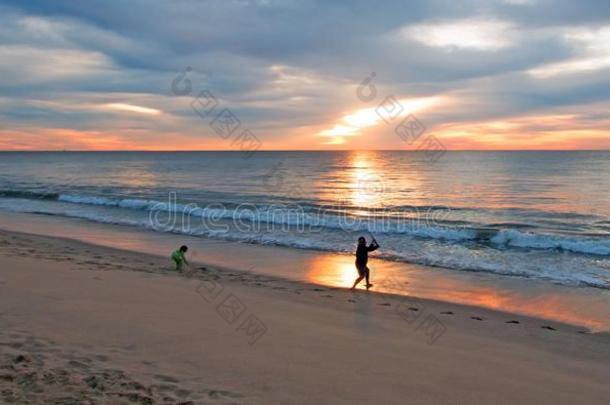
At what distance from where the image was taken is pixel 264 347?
21.8 feet

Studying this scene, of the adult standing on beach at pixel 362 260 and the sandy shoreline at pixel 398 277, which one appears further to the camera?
the adult standing on beach at pixel 362 260

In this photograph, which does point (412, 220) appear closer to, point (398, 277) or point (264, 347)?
point (398, 277)

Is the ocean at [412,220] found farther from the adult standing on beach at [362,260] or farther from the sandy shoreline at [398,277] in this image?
the adult standing on beach at [362,260]

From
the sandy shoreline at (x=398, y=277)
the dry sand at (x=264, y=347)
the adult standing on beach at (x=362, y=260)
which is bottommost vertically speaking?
the dry sand at (x=264, y=347)

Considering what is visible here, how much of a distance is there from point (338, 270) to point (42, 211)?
20.7 metres

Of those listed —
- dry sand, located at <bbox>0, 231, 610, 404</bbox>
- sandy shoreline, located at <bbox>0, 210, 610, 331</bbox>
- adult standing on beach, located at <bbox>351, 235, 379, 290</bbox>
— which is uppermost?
adult standing on beach, located at <bbox>351, 235, 379, 290</bbox>

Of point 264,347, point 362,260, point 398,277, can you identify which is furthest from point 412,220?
point 264,347

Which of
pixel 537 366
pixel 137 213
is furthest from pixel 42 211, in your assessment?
pixel 537 366

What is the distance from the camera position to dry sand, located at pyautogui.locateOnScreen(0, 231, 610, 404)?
523 cm

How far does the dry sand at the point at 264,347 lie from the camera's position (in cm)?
523

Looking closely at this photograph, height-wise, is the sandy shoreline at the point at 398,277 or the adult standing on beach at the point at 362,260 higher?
the adult standing on beach at the point at 362,260

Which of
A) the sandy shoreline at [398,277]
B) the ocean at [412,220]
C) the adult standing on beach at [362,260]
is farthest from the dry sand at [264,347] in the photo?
the ocean at [412,220]

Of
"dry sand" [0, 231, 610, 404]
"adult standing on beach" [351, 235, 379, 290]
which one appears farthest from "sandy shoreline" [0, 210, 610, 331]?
"dry sand" [0, 231, 610, 404]

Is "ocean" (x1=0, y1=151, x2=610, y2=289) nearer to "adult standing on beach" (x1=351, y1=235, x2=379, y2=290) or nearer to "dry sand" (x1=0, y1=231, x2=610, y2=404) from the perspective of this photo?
"adult standing on beach" (x1=351, y1=235, x2=379, y2=290)
